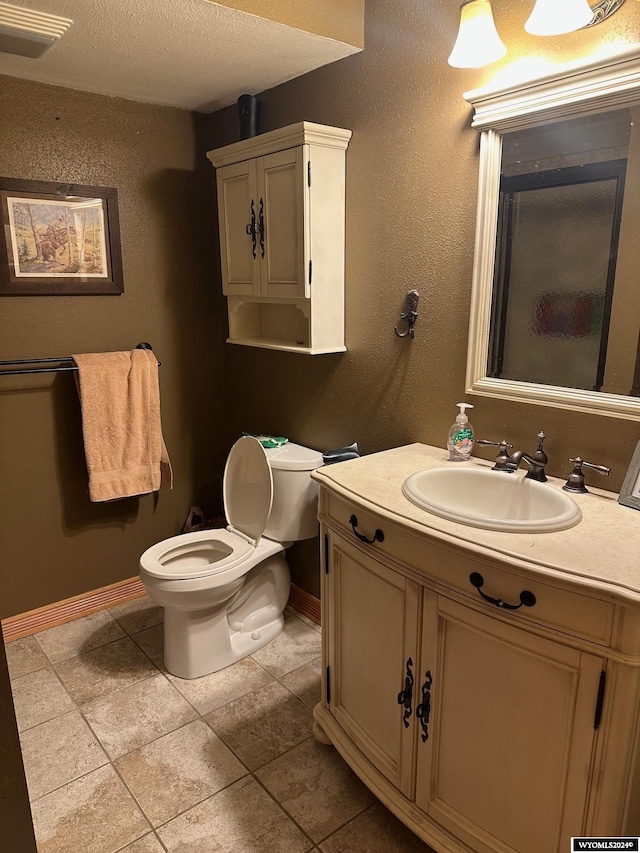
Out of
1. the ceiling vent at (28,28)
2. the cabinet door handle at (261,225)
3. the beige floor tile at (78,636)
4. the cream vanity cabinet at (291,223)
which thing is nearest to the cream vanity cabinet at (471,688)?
the cream vanity cabinet at (291,223)

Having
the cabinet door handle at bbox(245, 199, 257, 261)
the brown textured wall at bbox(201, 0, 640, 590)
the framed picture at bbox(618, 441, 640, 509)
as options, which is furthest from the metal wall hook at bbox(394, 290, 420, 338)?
the framed picture at bbox(618, 441, 640, 509)

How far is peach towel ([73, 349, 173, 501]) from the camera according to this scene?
244 centimetres

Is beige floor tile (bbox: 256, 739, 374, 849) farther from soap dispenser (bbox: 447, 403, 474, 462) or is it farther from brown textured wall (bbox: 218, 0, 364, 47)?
brown textured wall (bbox: 218, 0, 364, 47)

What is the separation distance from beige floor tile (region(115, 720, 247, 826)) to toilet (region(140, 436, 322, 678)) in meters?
0.33

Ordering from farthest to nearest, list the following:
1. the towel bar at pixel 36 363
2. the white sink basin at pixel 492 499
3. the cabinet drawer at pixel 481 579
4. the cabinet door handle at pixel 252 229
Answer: the towel bar at pixel 36 363 → the cabinet door handle at pixel 252 229 → the white sink basin at pixel 492 499 → the cabinet drawer at pixel 481 579

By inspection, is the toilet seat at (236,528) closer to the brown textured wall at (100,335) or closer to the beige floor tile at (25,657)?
the brown textured wall at (100,335)

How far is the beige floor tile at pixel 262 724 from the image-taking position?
190cm

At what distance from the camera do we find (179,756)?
1.87 meters

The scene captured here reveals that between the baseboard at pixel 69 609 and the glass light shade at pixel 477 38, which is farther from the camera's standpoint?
the baseboard at pixel 69 609

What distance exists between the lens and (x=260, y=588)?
2.46m

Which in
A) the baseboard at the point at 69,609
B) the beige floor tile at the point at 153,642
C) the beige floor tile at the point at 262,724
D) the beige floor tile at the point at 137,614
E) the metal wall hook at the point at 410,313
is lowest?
the beige floor tile at the point at 137,614

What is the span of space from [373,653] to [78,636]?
1532mm

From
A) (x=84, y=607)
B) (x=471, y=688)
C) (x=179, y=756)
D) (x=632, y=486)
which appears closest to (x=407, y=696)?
(x=471, y=688)

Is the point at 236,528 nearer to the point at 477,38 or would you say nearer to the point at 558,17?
the point at 477,38
